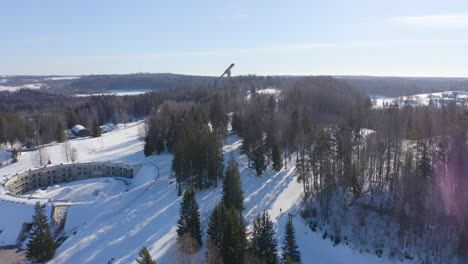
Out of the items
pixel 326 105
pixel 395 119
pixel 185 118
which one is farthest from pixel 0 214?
pixel 326 105

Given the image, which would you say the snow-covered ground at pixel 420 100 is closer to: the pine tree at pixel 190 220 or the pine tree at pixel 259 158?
the pine tree at pixel 259 158

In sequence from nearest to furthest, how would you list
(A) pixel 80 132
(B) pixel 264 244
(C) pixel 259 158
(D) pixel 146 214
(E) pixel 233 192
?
(B) pixel 264 244, (E) pixel 233 192, (D) pixel 146 214, (C) pixel 259 158, (A) pixel 80 132

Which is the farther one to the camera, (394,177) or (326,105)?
(326,105)

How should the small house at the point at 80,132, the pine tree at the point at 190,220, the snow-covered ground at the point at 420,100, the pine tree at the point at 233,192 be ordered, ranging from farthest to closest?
1. the small house at the point at 80,132
2. the snow-covered ground at the point at 420,100
3. the pine tree at the point at 233,192
4. the pine tree at the point at 190,220

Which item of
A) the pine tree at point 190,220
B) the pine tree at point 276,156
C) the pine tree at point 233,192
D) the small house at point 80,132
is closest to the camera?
the pine tree at point 190,220

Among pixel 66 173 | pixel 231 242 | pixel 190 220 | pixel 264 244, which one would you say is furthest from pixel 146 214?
pixel 66 173

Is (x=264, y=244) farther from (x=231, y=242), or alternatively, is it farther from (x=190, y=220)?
(x=190, y=220)

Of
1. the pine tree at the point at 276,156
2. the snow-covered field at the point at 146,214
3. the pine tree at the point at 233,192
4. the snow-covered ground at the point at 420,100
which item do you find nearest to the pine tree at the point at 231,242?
the snow-covered field at the point at 146,214

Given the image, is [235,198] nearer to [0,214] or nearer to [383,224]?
[383,224]

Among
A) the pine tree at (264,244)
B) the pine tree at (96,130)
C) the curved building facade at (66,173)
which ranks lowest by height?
the curved building facade at (66,173)
